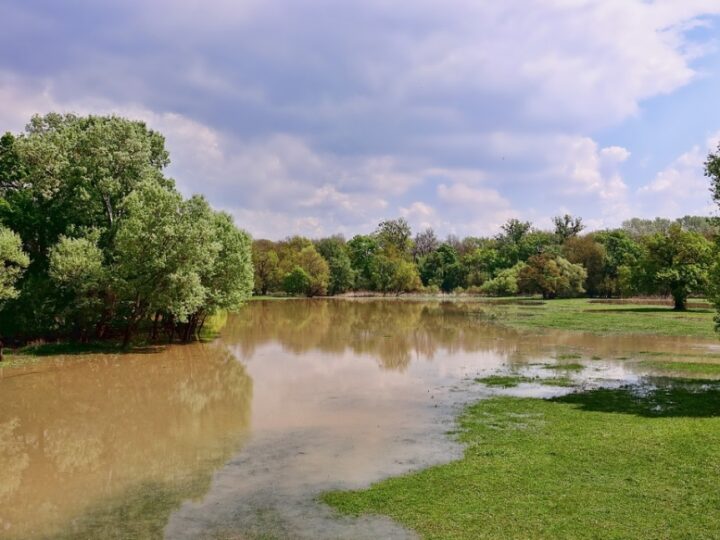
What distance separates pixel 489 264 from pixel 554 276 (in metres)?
33.0

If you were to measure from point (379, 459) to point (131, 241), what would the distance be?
23.3 m

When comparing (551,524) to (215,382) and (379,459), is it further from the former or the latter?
(215,382)

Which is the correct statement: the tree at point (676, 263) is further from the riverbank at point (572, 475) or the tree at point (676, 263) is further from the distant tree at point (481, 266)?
the distant tree at point (481, 266)

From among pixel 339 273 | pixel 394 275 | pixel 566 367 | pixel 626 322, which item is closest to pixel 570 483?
pixel 566 367

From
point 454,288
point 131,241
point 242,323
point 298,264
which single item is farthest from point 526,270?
point 131,241

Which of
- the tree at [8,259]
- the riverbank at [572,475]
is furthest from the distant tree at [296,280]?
the riverbank at [572,475]

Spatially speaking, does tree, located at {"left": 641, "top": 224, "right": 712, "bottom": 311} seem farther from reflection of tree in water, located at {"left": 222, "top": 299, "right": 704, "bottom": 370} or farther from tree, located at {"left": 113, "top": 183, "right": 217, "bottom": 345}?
tree, located at {"left": 113, "top": 183, "right": 217, "bottom": 345}

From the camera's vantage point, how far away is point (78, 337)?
34688mm

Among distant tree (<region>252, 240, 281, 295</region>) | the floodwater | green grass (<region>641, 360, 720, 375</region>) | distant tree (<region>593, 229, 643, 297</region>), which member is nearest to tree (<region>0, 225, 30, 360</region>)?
the floodwater

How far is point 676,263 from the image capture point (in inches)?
2388

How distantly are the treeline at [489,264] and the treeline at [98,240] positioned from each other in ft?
172

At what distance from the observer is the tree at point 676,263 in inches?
2331

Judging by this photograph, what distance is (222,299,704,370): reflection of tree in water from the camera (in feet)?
113

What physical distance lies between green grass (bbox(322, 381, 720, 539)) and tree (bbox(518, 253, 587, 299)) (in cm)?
8304
